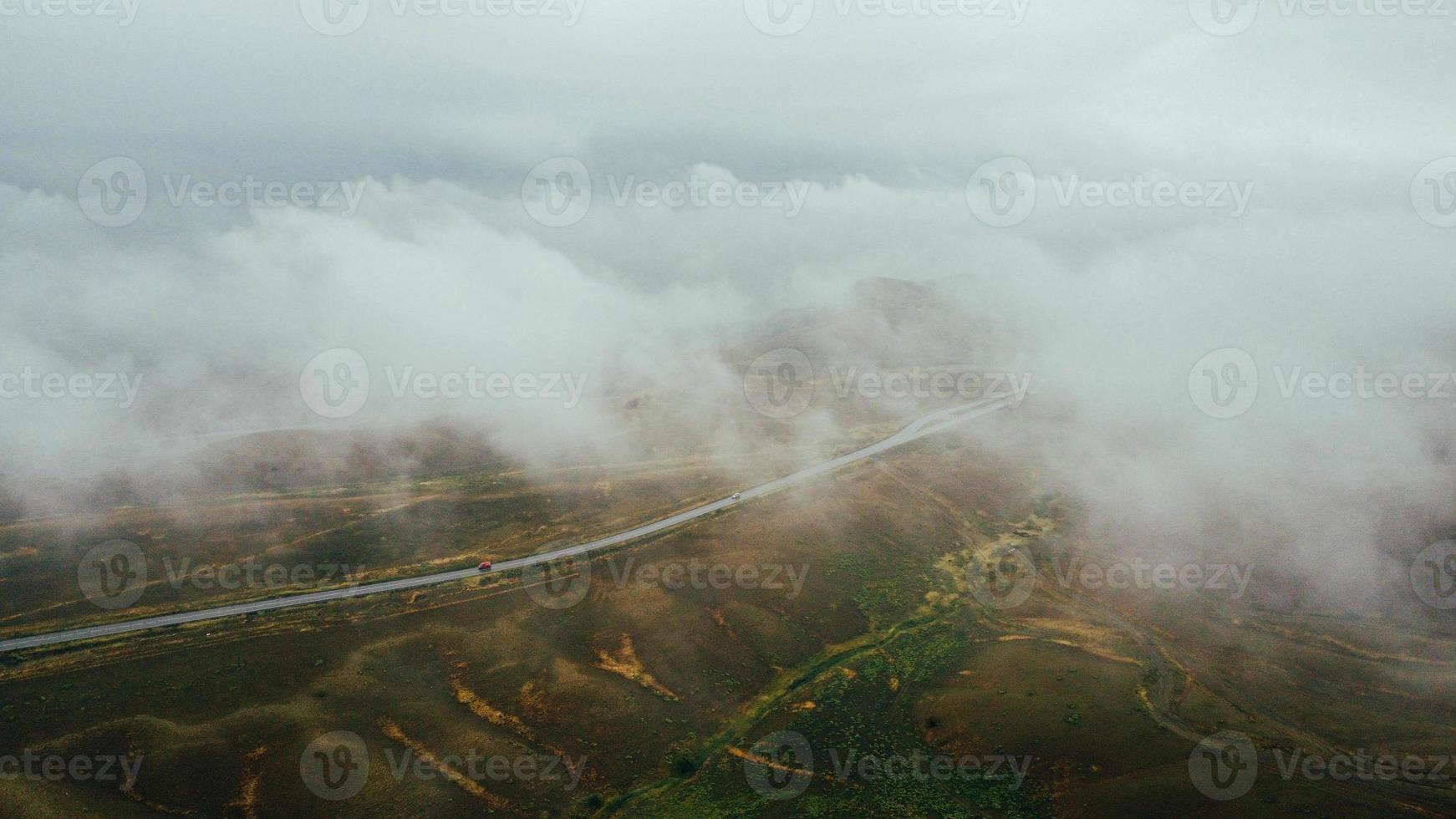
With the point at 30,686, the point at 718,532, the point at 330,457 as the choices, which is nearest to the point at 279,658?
the point at 30,686

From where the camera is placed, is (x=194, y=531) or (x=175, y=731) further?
(x=194, y=531)

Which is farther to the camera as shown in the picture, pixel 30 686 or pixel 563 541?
pixel 563 541

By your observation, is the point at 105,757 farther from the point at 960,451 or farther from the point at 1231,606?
the point at 960,451

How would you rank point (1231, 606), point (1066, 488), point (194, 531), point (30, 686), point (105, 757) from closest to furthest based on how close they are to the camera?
point (105, 757)
point (30, 686)
point (1231, 606)
point (194, 531)
point (1066, 488)

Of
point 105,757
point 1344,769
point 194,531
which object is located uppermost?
point 194,531

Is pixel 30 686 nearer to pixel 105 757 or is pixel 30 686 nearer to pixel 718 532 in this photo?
pixel 105 757

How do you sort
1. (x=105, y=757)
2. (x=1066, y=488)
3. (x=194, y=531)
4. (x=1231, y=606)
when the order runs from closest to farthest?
(x=105, y=757) → (x=1231, y=606) → (x=194, y=531) → (x=1066, y=488)

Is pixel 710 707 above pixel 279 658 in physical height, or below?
below

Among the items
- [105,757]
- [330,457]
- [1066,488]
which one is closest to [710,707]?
[105,757]

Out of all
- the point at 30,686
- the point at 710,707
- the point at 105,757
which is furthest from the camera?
the point at 710,707
